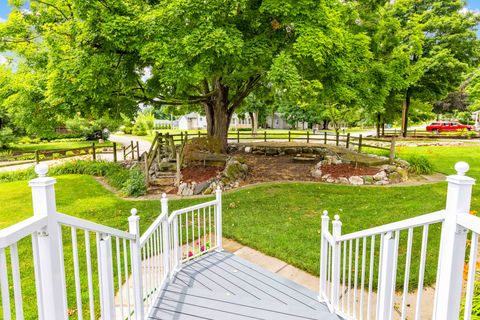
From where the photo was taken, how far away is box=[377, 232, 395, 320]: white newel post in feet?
6.39

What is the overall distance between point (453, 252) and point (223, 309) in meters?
2.42

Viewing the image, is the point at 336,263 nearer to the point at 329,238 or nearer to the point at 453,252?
the point at 329,238

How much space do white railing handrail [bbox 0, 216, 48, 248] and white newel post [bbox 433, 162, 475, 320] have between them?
209cm

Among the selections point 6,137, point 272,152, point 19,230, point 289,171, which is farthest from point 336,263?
point 6,137

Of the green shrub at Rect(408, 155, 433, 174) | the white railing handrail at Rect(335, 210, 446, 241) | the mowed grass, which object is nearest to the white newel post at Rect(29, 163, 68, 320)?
the white railing handrail at Rect(335, 210, 446, 241)

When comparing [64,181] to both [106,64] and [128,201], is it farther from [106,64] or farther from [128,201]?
[106,64]

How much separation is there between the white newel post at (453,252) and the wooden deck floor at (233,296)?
5.86 ft

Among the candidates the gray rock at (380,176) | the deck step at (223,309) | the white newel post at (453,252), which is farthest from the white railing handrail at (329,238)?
the gray rock at (380,176)

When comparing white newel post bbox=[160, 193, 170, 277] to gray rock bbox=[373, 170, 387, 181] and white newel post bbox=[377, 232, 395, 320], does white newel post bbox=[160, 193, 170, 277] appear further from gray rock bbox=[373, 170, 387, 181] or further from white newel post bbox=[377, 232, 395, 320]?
gray rock bbox=[373, 170, 387, 181]

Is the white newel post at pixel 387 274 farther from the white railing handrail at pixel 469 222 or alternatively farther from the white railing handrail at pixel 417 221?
the white railing handrail at pixel 469 222

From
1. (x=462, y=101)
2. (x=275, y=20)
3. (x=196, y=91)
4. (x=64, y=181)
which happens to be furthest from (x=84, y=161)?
(x=462, y=101)

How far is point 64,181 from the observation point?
10641mm

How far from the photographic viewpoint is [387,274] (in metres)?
1.99

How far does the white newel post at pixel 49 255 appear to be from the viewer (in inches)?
60.2
